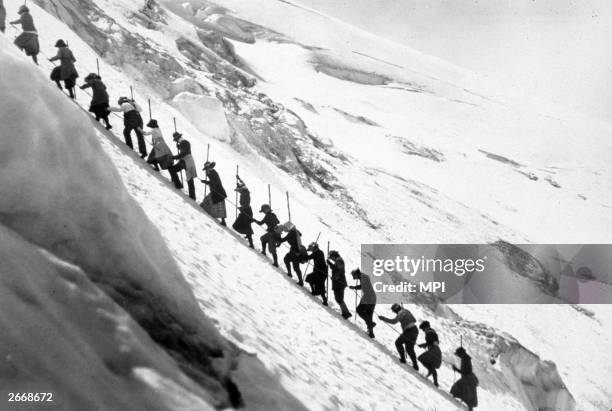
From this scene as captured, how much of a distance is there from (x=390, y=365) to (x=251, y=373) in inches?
231

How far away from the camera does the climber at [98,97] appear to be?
11.6 metres

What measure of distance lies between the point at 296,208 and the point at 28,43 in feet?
31.5

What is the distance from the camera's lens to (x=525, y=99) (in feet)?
301

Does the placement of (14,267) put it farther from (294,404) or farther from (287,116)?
(287,116)

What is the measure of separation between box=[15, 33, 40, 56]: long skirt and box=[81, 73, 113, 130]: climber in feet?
5.31

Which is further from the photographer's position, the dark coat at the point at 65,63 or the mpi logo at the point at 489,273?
the mpi logo at the point at 489,273

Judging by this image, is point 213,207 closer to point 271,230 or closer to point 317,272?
point 271,230

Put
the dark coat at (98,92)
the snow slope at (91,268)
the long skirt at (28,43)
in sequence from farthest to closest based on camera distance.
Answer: the long skirt at (28,43) → the dark coat at (98,92) → the snow slope at (91,268)

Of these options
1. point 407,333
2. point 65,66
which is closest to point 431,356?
point 407,333

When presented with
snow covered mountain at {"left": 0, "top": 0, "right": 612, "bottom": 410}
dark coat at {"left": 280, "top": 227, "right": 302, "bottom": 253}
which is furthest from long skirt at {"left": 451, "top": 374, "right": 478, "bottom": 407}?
dark coat at {"left": 280, "top": 227, "right": 302, "bottom": 253}

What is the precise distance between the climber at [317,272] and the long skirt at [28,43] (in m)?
7.87

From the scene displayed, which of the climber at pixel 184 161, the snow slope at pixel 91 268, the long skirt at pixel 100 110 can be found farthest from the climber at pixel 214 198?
the snow slope at pixel 91 268

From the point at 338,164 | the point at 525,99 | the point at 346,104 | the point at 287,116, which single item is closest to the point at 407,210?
the point at 338,164

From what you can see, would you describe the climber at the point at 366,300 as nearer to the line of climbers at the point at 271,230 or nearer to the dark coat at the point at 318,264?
the line of climbers at the point at 271,230
